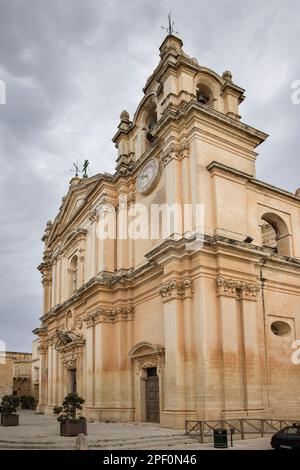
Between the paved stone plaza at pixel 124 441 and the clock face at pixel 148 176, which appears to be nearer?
the paved stone plaza at pixel 124 441

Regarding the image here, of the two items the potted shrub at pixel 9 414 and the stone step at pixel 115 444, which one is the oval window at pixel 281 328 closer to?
the stone step at pixel 115 444

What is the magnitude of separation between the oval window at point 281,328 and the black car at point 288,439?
7373mm

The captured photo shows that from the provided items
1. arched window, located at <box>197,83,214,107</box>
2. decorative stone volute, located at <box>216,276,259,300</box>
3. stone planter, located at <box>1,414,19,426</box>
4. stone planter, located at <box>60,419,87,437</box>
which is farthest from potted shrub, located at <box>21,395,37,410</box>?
arched window, located at <box>197,83,214,107</box>

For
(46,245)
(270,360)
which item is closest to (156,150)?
(270,360)

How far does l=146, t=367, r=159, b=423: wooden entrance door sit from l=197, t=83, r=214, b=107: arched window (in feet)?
43.4

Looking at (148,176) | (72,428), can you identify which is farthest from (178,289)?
(148,176)

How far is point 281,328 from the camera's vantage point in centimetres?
2136

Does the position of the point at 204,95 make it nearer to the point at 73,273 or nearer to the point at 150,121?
the point at 150,121

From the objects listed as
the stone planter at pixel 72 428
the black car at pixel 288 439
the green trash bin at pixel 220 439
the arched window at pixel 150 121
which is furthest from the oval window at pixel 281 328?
the arched window at pixel 150 121

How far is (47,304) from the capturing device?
3772 centimetres

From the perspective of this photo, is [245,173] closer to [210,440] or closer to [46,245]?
[210,440]

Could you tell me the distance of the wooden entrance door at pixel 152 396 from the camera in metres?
21.0

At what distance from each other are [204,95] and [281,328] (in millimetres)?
12048

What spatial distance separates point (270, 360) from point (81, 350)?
458 inches
